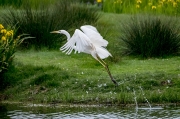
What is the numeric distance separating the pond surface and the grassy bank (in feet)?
1.29

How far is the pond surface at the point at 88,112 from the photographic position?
9.90 m

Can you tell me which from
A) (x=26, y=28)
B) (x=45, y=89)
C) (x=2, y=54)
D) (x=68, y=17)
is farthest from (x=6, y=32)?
(x=68, y=17)

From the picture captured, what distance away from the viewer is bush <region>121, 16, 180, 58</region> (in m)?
15.3

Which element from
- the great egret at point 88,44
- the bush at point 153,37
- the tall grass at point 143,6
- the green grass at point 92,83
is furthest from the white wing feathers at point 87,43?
the tall grass at point 143,6

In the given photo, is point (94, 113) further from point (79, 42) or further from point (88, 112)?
point (79, 42)

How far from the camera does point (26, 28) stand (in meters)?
16.6

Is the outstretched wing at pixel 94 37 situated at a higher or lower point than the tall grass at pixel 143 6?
lower

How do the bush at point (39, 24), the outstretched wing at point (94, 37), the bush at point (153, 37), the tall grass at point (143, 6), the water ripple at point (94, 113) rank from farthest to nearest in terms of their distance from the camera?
the tall grass at point (143, 6), the bush at point (39, 24), the bush at point (153, 37), the outstretched wing at point (94, 37), the water ripple at point (94, 113)

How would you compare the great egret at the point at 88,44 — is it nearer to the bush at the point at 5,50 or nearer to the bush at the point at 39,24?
the bush at the point at 5,50

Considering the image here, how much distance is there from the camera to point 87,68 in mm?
13883

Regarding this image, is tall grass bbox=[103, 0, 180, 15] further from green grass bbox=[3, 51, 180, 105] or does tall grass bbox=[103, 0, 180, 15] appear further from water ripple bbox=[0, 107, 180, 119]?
water ripple bbox=[0, 107, 180, 119]

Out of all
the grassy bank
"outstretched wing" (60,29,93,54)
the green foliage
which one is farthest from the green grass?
the green foliage

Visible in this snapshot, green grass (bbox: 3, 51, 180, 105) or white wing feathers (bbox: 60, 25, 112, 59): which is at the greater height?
white wing feathers (bbox: 60, 25, 112, 59)

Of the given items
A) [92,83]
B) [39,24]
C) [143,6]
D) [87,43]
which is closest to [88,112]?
[92,83]
